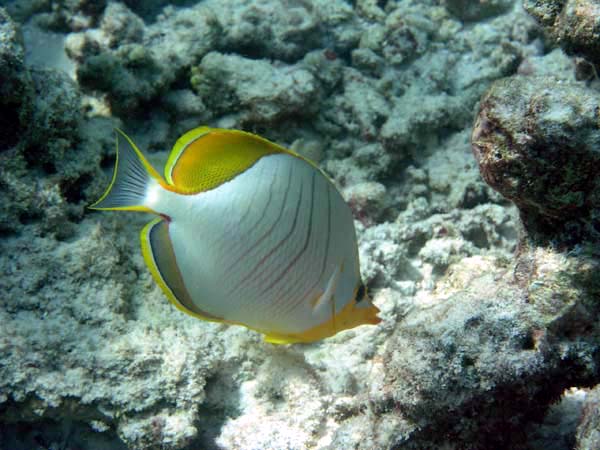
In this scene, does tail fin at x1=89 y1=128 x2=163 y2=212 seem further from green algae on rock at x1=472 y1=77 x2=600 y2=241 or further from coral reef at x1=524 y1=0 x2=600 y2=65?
coral reef at x1=524 y1=0 x2=600 y2=65

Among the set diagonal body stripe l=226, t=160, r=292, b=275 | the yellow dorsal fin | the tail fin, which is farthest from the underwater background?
the tail fin

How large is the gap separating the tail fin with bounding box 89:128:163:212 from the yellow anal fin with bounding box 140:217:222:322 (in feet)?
0.27

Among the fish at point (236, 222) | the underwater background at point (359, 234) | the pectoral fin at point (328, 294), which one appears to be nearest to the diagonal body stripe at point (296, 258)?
the fish at point (236, 222)

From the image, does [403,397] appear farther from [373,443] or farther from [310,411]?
[310,411]

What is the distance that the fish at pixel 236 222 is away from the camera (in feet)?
4.55

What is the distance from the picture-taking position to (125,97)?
12.0 ft

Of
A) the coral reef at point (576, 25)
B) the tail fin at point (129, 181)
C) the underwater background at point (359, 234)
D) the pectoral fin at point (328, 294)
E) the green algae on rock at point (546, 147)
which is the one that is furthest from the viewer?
the coral reef at point (576, 25)

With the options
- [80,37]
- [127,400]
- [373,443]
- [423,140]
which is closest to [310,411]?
[373,443]

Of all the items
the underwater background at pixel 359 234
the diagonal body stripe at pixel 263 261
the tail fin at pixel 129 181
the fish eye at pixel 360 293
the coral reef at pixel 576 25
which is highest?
the coral reef at pixel 576 25

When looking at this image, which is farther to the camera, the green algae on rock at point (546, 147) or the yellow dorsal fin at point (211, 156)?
the green algae on rock at point (546, 147)

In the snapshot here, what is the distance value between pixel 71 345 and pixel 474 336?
2086 mm

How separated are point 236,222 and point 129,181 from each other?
1.17 ft

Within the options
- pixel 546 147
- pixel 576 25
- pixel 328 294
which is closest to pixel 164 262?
pixel 328 294

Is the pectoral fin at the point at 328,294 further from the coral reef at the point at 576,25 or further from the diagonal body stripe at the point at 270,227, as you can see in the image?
the coral reef at the point at 576,25
